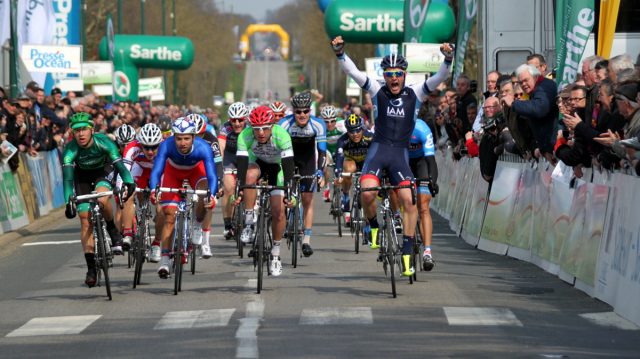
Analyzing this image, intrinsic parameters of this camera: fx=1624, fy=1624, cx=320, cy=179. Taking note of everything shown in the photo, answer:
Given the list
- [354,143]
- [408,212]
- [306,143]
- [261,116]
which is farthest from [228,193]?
[408,212]

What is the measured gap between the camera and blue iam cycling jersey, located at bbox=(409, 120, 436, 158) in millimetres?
16688

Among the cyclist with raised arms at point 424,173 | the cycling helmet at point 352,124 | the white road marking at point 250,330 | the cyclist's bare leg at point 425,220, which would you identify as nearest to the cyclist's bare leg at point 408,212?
the cyclist with raised arms at point 424,173

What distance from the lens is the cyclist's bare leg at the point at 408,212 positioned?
602 inches

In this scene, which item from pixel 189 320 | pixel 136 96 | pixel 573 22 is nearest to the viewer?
pixel 189 320

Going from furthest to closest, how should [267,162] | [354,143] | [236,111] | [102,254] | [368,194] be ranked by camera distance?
[354,143]
[236,111]
[267,162]
[368,194]
[102,254]

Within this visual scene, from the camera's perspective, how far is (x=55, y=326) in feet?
42.1

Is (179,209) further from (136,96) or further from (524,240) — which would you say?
(136,96)

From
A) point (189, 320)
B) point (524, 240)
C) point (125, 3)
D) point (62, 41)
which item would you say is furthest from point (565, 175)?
point (125, 3)

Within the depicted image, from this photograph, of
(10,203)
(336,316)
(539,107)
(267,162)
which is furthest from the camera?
(10,203)

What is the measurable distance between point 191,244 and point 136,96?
50.5m

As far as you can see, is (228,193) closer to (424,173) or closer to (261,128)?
(261,128)

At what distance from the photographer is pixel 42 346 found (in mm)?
11508

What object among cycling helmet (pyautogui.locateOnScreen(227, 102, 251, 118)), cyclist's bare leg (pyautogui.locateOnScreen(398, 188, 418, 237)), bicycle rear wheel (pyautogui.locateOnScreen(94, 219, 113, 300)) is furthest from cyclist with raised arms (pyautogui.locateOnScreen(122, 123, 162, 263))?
cyclist's bare leg (pyautogui.locateOnScreen(398, 188, 418, 237))

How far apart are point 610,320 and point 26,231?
582 inches
